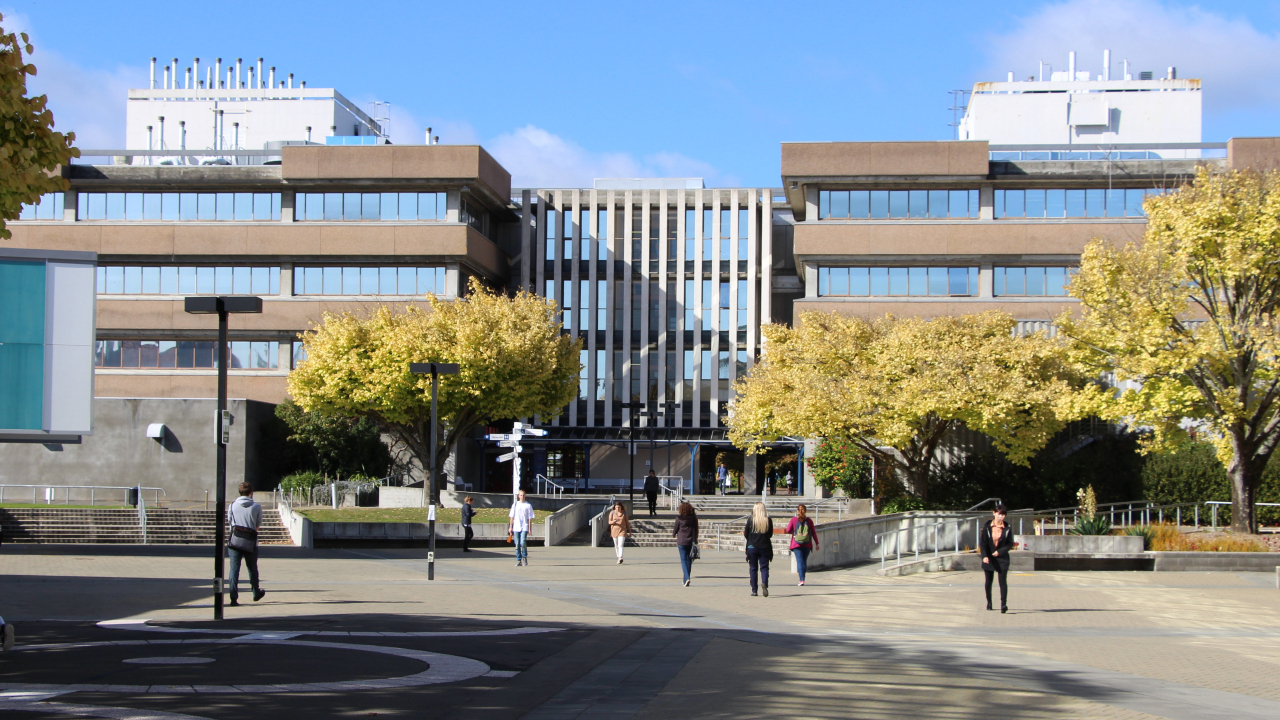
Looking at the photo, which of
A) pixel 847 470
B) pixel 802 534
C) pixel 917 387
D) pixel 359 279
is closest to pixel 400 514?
pixel 917 387

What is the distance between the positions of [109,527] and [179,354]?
2442 centimetres

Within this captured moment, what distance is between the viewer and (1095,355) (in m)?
30.1

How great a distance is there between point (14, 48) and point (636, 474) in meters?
53.2

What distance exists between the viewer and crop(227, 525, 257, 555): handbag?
51.9 feet

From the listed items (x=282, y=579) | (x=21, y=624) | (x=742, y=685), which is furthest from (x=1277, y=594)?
(x=21, y=624)

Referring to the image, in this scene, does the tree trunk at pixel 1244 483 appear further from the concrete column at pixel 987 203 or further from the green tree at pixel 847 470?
the concrete column at pixel 987 203

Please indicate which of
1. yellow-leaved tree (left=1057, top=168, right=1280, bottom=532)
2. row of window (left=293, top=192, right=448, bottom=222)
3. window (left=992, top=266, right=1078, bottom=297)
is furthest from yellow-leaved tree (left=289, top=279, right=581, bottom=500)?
window (left=992, top=266, right=1078, bottom=297)

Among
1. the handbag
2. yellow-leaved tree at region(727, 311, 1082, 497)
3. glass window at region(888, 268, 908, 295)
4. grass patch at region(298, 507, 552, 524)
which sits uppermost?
glass window at region(888, 268, 908, 295)

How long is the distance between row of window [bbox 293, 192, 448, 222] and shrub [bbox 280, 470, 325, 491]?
16.4 metres

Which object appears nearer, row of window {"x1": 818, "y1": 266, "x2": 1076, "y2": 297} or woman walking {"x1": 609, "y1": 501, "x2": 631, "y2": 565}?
woman walking {"x1": 609, "y1": 501, "x2": 631, "y2": 565}

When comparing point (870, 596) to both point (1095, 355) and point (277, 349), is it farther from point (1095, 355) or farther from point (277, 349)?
point (277, 349)

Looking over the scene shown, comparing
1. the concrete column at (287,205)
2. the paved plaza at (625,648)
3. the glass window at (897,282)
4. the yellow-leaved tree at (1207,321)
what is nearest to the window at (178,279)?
the concrete column at (287,205)

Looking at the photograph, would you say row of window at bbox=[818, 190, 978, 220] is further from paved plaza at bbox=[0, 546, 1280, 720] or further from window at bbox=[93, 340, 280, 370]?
paved plaza at bbox=[0, 546, 1280, 720]

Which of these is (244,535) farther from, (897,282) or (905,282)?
(905,282)
